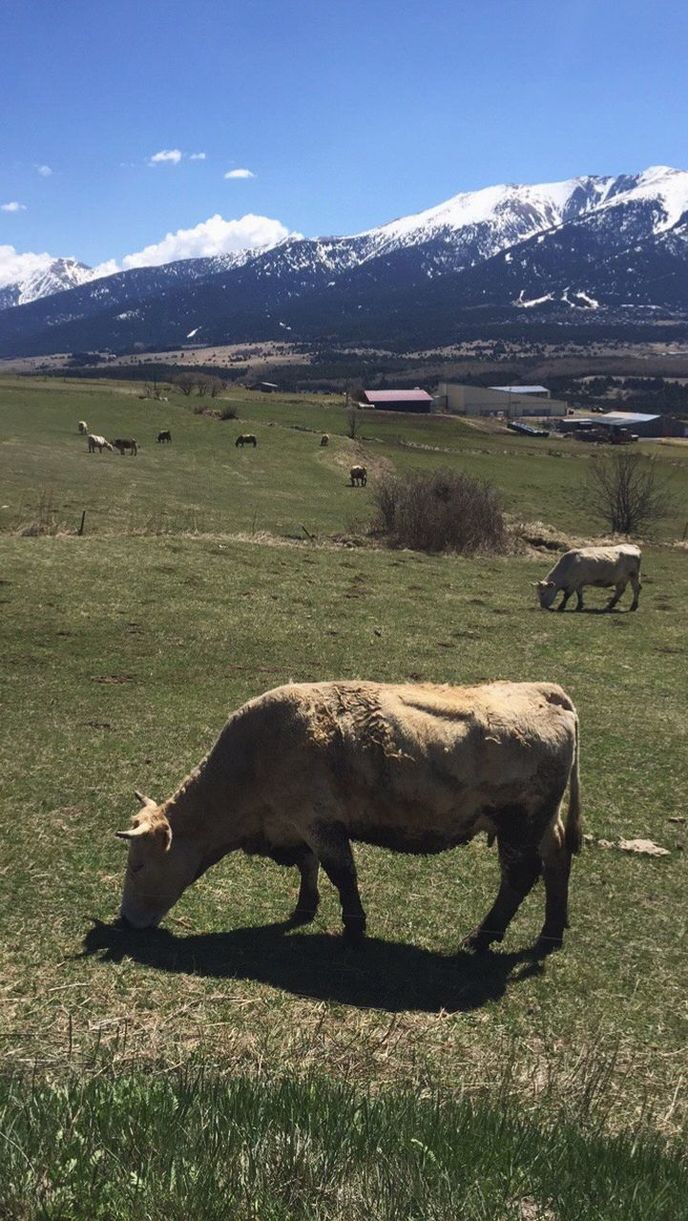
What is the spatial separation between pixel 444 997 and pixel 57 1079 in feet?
12.5

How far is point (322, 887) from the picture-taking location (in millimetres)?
10328

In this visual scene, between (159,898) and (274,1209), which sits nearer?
(274,1209)

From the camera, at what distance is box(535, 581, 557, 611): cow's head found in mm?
29156

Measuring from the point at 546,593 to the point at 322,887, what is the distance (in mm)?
20454

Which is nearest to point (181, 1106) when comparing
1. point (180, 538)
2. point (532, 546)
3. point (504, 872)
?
point (504, 872)

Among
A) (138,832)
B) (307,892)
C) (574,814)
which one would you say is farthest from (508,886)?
(138,832)

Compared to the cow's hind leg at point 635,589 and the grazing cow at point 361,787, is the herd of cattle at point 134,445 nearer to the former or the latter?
the cow's hind leg at point 635,589

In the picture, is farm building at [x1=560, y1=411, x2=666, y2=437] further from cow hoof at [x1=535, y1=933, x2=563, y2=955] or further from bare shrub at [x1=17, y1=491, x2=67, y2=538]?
cow hoof at [x1=535, y1=933, x2=563, y2=955]

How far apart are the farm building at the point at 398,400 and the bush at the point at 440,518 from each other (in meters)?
126

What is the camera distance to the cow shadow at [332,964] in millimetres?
7953

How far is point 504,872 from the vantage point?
904 cm

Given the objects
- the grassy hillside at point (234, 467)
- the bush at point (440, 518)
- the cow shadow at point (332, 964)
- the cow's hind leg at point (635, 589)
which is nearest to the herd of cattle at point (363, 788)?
the cow shadow at point (332, 964)

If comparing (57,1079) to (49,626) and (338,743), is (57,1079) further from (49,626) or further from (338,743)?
(49,626)

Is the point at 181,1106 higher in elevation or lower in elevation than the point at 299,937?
higher
